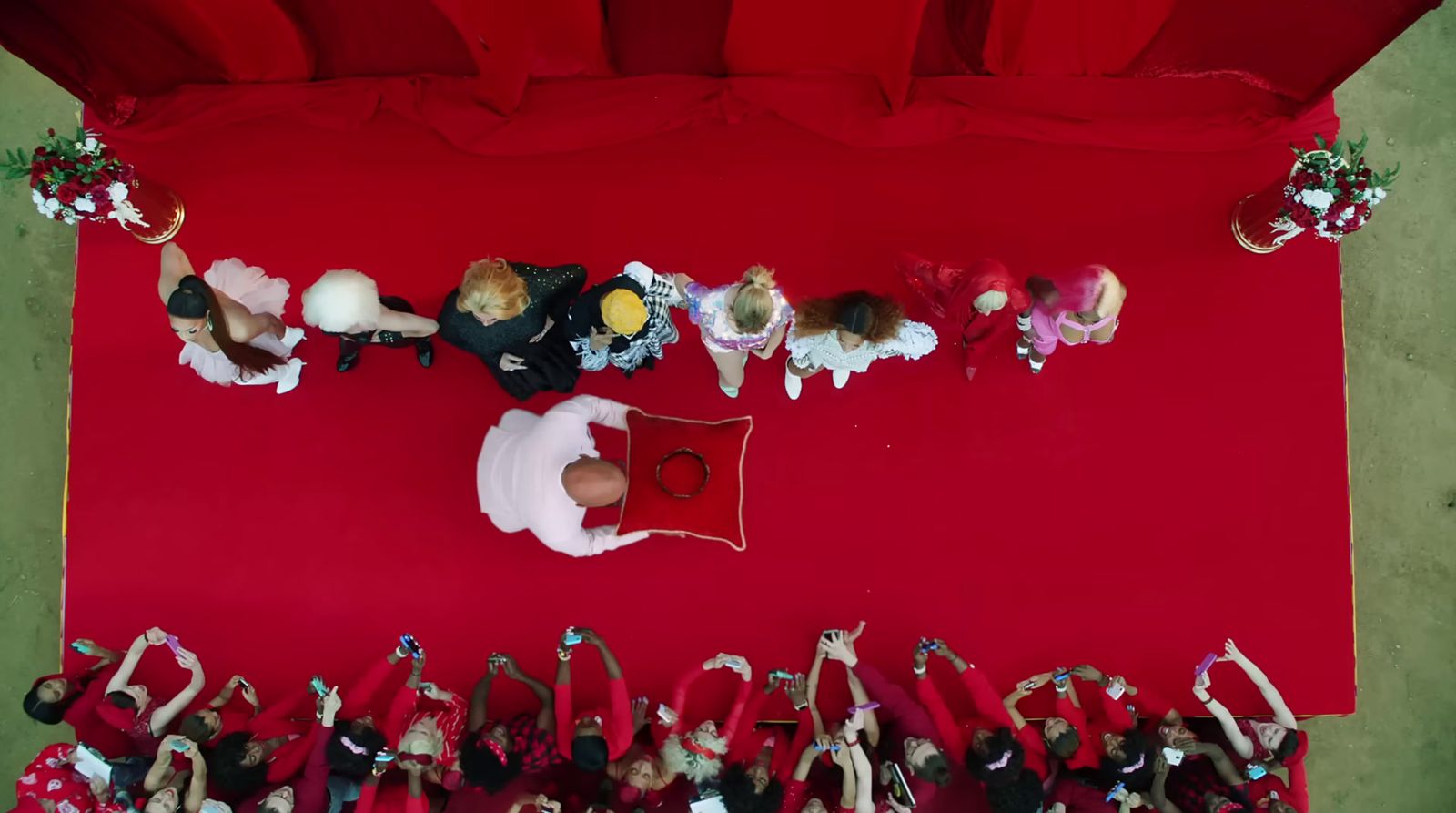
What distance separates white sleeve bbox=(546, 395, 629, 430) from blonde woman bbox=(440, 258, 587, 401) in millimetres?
233

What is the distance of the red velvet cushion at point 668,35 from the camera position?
356 centimetres

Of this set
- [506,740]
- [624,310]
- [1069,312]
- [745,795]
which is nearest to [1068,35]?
[1069,312]

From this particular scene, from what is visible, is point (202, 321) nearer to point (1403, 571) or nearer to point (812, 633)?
point (812, 633)

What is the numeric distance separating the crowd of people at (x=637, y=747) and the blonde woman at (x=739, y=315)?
3.99 ft

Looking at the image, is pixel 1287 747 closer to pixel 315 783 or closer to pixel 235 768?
pixel 315 783

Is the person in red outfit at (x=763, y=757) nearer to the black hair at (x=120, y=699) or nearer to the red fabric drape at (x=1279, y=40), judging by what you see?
the black hair at (x=120, y=699)

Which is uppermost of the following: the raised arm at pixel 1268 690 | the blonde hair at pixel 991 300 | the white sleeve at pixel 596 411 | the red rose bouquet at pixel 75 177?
the red rose bouquet at pixel 75 177

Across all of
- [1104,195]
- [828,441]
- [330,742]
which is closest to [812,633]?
[828,441]

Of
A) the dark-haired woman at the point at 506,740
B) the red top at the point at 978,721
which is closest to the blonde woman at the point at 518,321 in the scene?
the dark-haired woman at the point at 506,740

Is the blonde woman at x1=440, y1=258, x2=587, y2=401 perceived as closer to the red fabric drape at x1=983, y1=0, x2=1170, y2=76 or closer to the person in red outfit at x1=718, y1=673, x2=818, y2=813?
the person in red outfit at x1=718, y1=673, x2=818, y2=813

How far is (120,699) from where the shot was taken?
324 centimetres

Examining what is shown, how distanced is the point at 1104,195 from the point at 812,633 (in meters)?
2.32

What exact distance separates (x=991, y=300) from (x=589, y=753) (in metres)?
2.20

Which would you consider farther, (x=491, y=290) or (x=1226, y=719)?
(x=1226, y=719)
